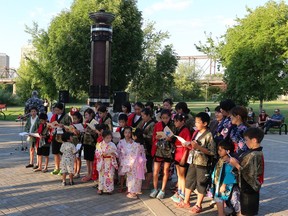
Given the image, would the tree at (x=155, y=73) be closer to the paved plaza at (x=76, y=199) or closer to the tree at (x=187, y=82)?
→ the paved plaza at (x=76, y=199)

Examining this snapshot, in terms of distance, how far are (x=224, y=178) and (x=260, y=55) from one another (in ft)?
60.3

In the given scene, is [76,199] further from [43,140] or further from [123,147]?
[43,140]

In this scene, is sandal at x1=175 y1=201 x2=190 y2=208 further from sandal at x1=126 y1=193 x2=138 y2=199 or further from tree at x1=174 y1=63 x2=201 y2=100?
tree at x1=174 y1=63 x2=201 y2=100

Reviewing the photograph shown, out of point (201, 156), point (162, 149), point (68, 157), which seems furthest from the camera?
point (68, 157)

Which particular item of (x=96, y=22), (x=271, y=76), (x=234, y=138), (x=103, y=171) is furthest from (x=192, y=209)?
(x=271, y=76)

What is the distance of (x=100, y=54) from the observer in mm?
12453

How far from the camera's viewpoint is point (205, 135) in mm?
4938

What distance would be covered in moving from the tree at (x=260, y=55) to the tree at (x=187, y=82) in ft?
123

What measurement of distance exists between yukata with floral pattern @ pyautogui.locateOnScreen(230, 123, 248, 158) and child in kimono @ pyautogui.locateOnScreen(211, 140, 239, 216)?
107 millimetres

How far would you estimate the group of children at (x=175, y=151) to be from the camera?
437cm

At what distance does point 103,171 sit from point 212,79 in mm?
60336

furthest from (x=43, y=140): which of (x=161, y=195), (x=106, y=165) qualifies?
(x=161, y=195)

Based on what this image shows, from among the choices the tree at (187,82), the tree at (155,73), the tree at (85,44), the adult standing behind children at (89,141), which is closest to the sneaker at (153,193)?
the adult standing behind children at (89,141)

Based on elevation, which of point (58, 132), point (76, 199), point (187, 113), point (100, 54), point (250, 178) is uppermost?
point (100, 54)
